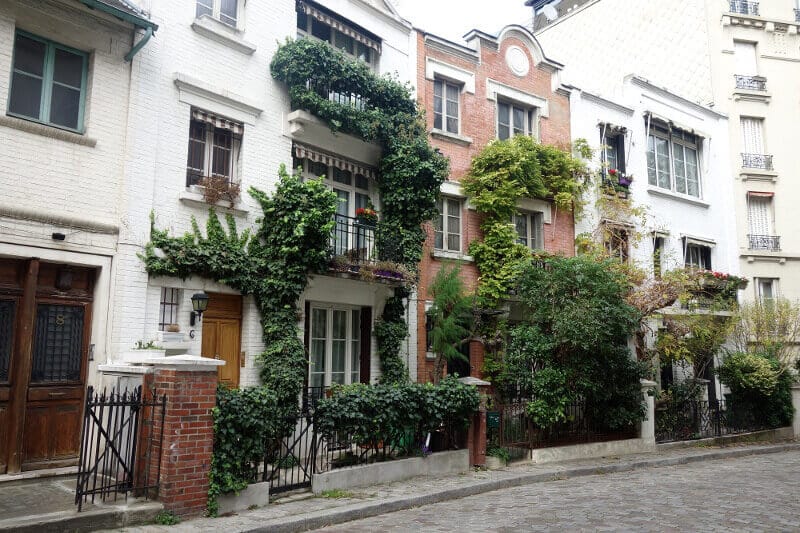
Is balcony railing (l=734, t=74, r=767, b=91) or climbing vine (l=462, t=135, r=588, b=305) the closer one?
climbing vine (l=462, t=135, r=588, b=305)

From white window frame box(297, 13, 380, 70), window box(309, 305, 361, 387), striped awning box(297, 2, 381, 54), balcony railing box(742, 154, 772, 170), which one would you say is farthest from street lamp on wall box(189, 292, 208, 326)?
balcony railing box(742, 154, 772, 170)

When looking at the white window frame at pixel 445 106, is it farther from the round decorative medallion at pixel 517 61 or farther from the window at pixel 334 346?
the window at pixel 334 346

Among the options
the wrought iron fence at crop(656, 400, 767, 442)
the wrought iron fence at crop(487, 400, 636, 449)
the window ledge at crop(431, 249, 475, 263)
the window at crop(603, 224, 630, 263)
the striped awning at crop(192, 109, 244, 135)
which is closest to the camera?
the striped awning at crop(192, 109, 244, 135)

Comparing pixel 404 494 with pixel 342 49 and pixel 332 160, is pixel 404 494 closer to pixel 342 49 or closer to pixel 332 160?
pixel 332 160

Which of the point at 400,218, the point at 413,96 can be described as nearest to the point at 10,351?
the point at 400,218

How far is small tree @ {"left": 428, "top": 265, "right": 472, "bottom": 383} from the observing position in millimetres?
13711

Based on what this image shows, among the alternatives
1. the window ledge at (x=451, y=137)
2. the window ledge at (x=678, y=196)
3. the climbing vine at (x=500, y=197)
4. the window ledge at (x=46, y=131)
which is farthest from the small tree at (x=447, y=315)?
the window ledge at (x=678, y=196)

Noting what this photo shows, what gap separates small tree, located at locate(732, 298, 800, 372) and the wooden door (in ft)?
48.0

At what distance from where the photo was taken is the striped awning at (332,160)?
12961 mm

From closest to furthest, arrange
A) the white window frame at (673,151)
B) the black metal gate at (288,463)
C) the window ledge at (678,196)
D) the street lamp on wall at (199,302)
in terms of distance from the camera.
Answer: the black metal gate at (288,463) < the street lamp on wall at (199,302) < the window ledge at (678,196) < the white window frame at (673,151)

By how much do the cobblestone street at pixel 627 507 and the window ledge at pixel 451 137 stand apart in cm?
830

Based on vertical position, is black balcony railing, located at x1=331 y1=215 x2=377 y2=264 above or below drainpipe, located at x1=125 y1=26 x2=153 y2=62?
below

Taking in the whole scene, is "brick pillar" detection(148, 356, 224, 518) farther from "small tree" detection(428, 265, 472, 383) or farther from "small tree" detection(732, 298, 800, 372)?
"small tree" detection(732, 298, 800, 372)

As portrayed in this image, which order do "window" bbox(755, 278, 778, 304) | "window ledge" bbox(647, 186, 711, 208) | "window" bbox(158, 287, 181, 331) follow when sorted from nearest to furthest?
"window" bbox(158, 287, 181, 331), "window ledge" bbox(647, 186, 711, 208), "window" bbox(755, 278, 778, 304)
